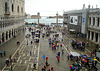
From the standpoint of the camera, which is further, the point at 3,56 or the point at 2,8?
the point at 2,8

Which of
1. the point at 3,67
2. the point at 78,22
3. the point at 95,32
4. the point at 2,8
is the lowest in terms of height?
the point at 3,67

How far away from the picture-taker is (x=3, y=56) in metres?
23.8

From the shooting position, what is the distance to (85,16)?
4119 cm

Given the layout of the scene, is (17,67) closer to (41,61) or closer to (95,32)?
(41,61)

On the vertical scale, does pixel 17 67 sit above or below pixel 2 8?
below

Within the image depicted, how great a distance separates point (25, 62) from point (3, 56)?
5.53m

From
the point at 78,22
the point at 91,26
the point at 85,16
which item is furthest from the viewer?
the point at 78,22

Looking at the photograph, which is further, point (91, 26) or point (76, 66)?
point (91, 26)

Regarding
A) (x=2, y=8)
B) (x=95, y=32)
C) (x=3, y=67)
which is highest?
(x=2, y=8)

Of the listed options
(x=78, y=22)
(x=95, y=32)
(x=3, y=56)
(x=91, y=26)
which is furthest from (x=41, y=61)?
(x=78, y=22)

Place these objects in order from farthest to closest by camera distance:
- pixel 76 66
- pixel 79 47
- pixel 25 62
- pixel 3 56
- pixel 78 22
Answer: pixel 78 22 < pixel 79 47 < pixel 3 56 < pixel 25 62 < pixel 76 66

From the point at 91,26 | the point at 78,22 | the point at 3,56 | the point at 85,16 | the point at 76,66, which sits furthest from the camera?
the point at 78,22

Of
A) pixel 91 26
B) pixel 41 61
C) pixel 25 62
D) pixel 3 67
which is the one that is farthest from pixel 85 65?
pixel 91 26

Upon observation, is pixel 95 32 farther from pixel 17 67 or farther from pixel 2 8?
pixel 2 8
